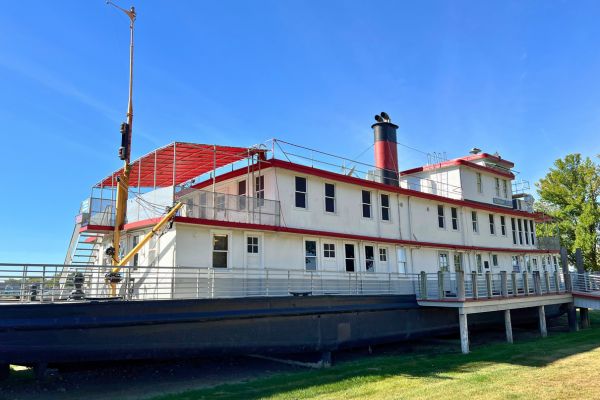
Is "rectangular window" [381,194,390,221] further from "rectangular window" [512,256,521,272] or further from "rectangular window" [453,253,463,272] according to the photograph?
"rectangular window" [512,256,521,272]

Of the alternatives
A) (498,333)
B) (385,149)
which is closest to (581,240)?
(498,333)

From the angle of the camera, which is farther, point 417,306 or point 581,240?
point 581,240

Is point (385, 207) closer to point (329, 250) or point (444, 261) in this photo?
point (329, 250)

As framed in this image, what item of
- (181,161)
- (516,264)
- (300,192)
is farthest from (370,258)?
(516,264)

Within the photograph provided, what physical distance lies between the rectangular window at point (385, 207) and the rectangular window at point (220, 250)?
7.76 m

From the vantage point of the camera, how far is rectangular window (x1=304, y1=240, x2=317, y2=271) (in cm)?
1714

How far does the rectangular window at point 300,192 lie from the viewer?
56.9 feet

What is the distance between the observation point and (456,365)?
45.3 feet

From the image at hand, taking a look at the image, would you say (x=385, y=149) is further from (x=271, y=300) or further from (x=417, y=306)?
(x=271, y=300)

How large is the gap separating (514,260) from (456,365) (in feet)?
53.6

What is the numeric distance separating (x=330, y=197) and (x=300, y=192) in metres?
1.54

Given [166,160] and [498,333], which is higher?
[166,160]

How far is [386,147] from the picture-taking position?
78.5 ft

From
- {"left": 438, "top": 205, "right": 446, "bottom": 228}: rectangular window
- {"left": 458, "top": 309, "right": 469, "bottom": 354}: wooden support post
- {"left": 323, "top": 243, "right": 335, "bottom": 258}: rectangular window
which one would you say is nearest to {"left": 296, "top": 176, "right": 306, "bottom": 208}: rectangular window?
{"left": 323, "top": 243, "right": 335, "bottom": 258}: rectangular window
